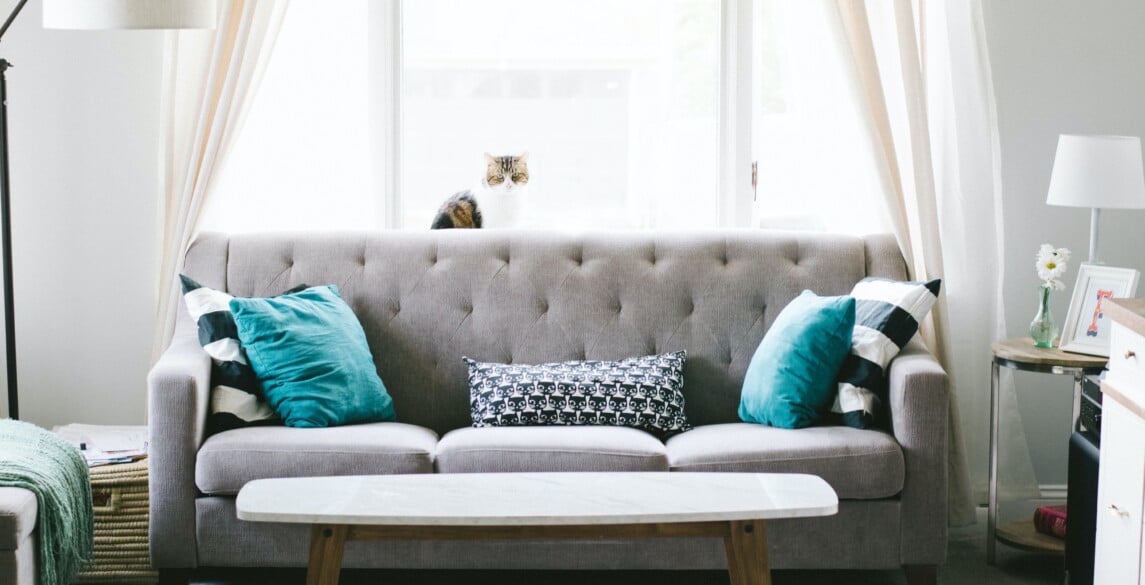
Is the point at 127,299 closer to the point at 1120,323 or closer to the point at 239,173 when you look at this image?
the point at 239,173

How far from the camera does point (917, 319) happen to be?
3.09 meters

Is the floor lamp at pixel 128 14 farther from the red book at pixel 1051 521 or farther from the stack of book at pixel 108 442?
the red book at pixel 1051 521

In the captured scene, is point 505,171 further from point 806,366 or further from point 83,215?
point 83,215

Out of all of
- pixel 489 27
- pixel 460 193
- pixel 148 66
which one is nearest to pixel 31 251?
pixel 148 66

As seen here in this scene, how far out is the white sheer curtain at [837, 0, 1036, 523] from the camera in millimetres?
3508

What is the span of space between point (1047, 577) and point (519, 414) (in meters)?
1.47

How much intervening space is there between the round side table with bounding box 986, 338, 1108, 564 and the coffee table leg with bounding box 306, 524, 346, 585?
1.81m

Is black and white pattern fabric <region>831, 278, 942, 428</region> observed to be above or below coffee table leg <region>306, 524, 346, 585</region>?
above

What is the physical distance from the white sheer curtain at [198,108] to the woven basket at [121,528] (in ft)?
2.11

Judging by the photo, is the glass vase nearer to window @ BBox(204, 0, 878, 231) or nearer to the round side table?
the round side table

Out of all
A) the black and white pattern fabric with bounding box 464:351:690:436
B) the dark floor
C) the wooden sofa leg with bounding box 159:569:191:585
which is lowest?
the dark floor

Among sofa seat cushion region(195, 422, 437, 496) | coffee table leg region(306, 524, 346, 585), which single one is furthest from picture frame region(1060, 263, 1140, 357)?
coffee table leg region(306, 524, 346, 585)

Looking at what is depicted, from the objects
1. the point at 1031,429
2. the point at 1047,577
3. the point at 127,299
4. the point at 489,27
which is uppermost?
the point at 489,27

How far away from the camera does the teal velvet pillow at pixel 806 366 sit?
3.00 meters
